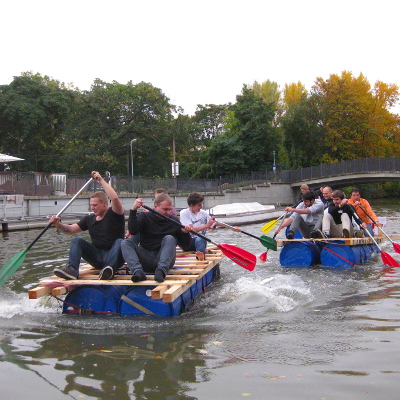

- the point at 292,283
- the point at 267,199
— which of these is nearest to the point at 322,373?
the point at 292,283

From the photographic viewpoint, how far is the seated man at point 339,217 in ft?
35.3

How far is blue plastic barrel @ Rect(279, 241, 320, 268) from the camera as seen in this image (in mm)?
10523

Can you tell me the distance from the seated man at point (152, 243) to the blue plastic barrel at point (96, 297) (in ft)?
1.18

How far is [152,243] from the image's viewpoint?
6824 millimetres

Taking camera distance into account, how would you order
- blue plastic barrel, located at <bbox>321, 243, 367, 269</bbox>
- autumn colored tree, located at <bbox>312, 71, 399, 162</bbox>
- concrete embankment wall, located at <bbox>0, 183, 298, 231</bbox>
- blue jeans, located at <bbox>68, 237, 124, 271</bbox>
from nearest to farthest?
blue jeans, located at <bbox>68, 237, 124, 271</bbox> < blue plastic barrel, located at <bbox>321, 243, 367, 269</bbox> < concrete embankment wall, located at <bbox>0, 183, 298, 231</bbox> < autumn colored tree, located at <bbox>312, 71, 399, 162</bbox>

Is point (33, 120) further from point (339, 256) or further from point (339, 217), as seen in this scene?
point (339, 256)

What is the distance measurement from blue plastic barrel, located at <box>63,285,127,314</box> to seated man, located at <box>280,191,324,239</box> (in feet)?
18.4

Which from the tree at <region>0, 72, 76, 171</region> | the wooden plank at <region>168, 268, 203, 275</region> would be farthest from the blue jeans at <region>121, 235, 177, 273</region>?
the tree at <region>0, 72, 76, 171</region>

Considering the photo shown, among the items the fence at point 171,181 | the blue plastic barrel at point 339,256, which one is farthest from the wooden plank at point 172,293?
the fence at point 171,181

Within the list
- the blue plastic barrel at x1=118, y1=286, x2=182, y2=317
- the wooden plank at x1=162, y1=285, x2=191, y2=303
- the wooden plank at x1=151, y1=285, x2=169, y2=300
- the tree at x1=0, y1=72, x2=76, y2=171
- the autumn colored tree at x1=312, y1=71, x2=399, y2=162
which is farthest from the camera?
the autumn colored tree at x1=312, y1=71, x2=399, y2=162

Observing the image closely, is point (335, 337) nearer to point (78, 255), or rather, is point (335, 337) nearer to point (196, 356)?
point (196, 356)

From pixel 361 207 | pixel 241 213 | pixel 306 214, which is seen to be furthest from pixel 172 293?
pixel 241 213

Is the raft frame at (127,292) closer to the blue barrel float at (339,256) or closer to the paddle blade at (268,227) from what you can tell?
the blue barrel float at (339,256)

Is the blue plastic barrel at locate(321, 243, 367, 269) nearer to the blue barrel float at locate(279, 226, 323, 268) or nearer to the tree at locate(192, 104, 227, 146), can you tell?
the blue barrel float at locate(279, 226, 323, 268)
